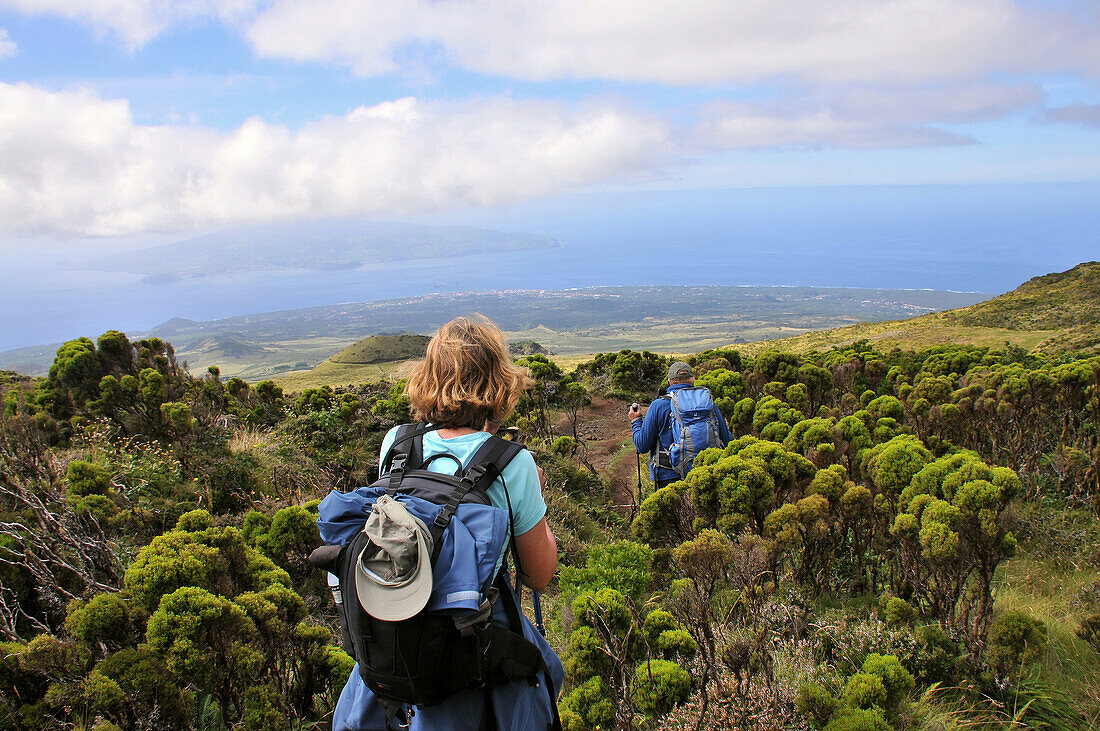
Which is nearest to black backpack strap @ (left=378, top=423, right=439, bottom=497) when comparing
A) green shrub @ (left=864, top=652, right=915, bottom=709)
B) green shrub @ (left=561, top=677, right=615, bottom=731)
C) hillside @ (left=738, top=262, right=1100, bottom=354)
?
green shrub @ (left=561, top=677, right=615, bottom=731)

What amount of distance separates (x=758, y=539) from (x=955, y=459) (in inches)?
51.6

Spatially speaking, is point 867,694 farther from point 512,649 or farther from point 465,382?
point 465,382

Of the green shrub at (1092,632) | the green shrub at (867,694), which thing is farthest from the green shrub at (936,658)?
the green shrub at (1092,632)

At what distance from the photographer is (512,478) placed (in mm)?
1798

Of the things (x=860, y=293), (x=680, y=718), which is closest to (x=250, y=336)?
(x=680, y=718)

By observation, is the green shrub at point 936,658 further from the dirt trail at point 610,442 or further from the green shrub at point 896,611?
the dirt trail at point 610,442

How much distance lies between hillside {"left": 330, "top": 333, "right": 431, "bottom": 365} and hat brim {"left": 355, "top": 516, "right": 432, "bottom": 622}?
3040 centimetres

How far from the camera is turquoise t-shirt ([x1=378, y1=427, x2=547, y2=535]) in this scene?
70.4 inches

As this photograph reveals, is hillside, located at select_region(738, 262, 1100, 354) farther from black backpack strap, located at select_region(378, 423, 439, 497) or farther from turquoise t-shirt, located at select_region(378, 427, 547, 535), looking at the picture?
black backpack strap, located at select_region(378, 423, 439, 497)

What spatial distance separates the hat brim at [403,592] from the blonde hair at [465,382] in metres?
0.57

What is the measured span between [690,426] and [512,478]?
324cm

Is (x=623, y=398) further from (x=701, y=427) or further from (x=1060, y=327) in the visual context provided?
(x=1060, y=327)

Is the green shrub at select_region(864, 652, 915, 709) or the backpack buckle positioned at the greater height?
the backpack buckle

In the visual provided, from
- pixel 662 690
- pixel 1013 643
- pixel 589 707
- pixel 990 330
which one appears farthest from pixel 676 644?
pixel 990 330
